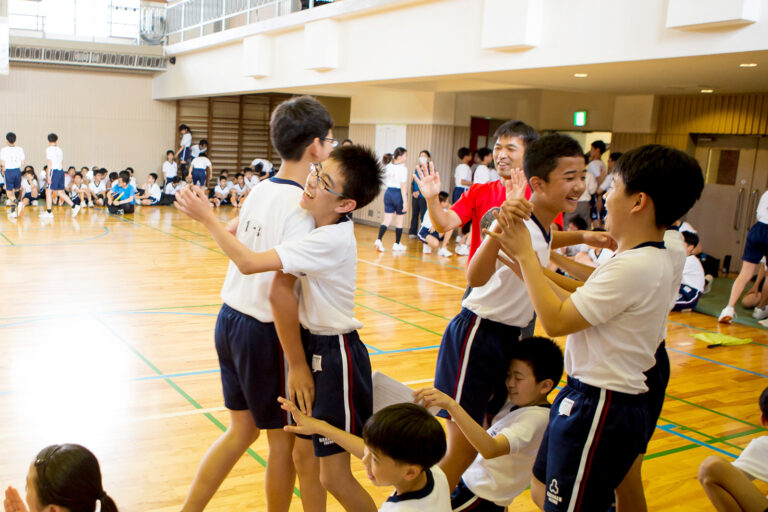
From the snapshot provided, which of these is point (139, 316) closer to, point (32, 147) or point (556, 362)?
point (556, 362)

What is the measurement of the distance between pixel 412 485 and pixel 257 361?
781 millimetres

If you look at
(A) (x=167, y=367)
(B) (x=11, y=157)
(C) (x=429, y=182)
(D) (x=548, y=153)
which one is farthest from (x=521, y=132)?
(B) (x=11, y=157)

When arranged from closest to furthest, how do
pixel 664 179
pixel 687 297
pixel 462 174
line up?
pixel 664 179 < pixel 687 297 < pixel 462 174

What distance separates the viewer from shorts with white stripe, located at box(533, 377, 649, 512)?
1942mm

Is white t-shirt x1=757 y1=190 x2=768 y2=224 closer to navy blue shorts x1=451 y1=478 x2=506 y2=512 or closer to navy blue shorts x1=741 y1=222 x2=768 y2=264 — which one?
navy blue shorts x1=741 y1=222 x2=768 y2=264

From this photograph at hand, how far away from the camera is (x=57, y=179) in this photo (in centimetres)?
1353

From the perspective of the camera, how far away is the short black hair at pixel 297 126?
7.85 feet

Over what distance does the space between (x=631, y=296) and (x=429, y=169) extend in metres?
1.50

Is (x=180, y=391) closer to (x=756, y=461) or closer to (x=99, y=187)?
(x=756, y=461)

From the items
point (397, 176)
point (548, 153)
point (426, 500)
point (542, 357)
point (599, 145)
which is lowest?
point (426, 500)

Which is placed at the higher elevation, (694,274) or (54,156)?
(54,156)

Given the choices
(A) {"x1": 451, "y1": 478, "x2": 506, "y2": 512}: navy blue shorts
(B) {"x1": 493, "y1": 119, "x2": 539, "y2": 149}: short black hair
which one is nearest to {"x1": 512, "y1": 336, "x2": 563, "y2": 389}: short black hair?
(A) {"x1": 451, "y1": 478, "x2": 506, "y2": 512}: navy blue shorts

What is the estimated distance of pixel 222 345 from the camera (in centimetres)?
246

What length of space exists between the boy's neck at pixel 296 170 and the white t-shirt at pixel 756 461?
5.79ft
